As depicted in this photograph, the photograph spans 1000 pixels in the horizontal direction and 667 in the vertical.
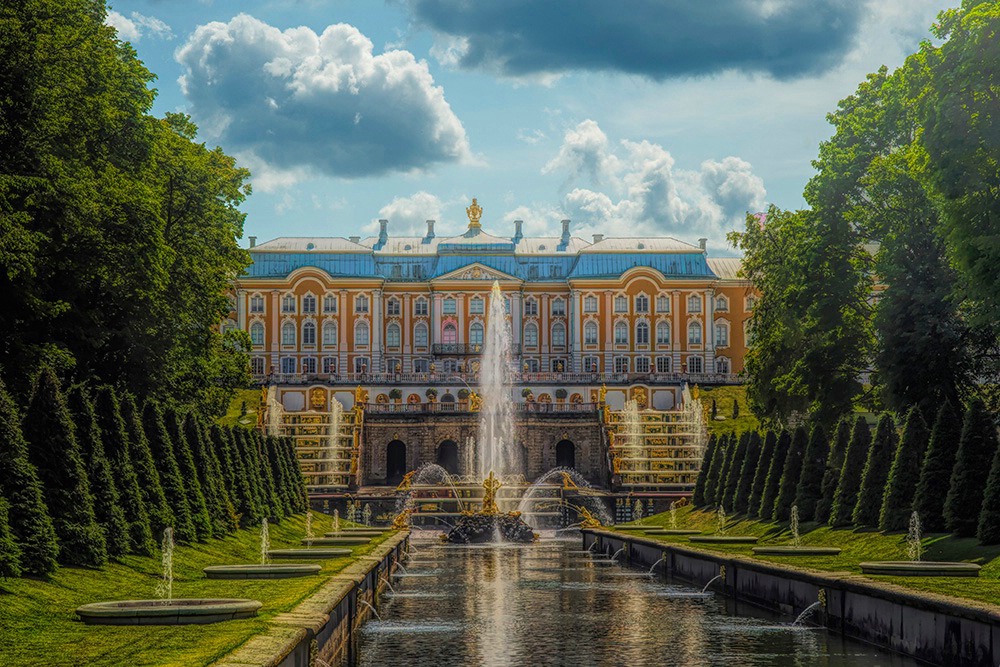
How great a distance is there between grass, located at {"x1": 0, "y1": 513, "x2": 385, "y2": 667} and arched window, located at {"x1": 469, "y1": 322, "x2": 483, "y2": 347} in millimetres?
80141

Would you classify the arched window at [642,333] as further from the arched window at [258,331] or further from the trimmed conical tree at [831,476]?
the trimmed conical tree at [831,476]

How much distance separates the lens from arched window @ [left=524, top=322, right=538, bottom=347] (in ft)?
342

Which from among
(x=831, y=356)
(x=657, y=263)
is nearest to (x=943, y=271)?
(x=831, y=356)

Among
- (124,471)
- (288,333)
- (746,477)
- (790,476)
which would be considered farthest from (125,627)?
(288,333)

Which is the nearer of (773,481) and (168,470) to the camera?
(168,470)

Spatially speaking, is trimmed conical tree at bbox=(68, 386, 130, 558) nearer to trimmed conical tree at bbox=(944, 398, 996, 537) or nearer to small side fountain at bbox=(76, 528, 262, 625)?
small side fountain at bbox=(76, 528, 262, 625)

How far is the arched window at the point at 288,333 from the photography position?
102 metres

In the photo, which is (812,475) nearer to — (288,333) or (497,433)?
(497,433)

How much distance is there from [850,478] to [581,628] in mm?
14394

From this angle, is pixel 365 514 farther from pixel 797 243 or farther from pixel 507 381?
pixel 507 381

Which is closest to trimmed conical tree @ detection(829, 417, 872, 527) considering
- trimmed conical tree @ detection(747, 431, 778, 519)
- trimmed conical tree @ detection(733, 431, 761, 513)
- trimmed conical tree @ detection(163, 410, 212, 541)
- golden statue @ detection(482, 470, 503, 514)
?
trimmed conical tree @ detection(747, 431, 778, 519)

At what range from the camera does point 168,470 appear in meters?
24.8

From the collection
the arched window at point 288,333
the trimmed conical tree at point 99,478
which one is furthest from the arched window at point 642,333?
the trimmed conical tree at point 99,478

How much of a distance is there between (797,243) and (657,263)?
62.6 m
